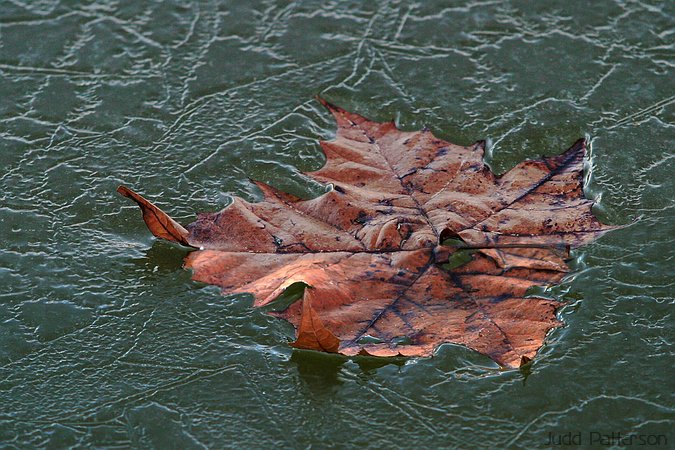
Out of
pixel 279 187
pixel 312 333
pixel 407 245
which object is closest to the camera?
pixel 312 333

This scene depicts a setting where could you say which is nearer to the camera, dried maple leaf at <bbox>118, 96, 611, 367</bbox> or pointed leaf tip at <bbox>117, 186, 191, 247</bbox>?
dried maple leaf at <bbox>118, 96, 611, 367</bbox>

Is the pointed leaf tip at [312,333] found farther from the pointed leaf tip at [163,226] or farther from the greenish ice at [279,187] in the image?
the pointed leaf tip at [163,226]

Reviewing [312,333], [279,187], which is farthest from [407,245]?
[279,187]

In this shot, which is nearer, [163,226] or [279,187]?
[163,226]

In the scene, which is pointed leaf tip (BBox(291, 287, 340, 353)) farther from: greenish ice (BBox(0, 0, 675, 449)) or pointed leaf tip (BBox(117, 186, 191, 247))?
pointed leaf tip (BBox(117, 186, 191, 247))

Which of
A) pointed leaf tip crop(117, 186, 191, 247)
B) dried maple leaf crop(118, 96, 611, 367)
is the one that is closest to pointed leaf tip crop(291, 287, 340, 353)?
dried maple leaf crop(118, 96, 611, 367)

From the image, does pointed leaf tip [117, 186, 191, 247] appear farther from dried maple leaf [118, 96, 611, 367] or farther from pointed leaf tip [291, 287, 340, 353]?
pointed leaf tip [291, 287, 340, 353]

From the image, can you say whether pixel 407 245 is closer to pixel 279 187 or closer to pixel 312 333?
pixel 312 333
